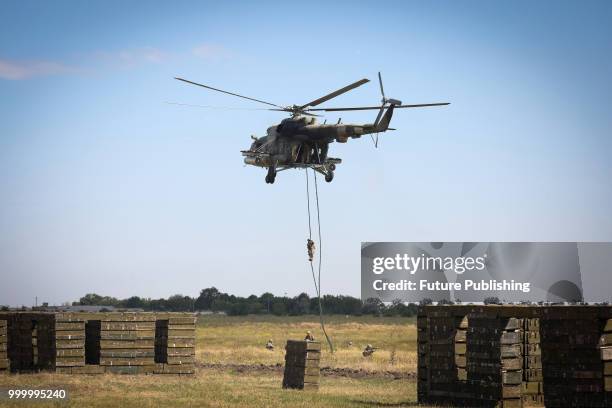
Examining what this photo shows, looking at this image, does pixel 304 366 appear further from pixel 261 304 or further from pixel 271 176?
pixel 261 304

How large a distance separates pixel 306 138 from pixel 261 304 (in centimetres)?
9598

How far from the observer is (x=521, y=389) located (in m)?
18.7

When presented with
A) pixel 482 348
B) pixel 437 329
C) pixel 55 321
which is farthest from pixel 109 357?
pixel 482 348

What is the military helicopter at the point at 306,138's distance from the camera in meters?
30.3

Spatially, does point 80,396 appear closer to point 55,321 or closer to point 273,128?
point 55,321

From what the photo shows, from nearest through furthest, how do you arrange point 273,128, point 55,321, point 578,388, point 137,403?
point 578,388 < point 137,403 < point 55,321 < point 273,128

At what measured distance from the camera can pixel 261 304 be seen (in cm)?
12625

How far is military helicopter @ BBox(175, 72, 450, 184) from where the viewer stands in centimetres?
3028

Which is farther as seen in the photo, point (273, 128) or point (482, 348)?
point (273, 128)

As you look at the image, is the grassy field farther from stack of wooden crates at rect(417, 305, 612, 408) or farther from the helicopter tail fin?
the helicopter tail fin

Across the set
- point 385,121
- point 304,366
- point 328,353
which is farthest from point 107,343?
point 328,353

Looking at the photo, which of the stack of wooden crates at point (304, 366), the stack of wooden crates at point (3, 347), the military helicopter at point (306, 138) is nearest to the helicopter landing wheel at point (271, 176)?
the military helicopter at point (306, 138)

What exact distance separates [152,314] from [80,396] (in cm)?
721

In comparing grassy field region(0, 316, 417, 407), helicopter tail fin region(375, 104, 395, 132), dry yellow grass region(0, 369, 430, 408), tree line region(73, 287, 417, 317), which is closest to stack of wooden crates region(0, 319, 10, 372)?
dry yellow grass region(0, 369, 430, 408)
